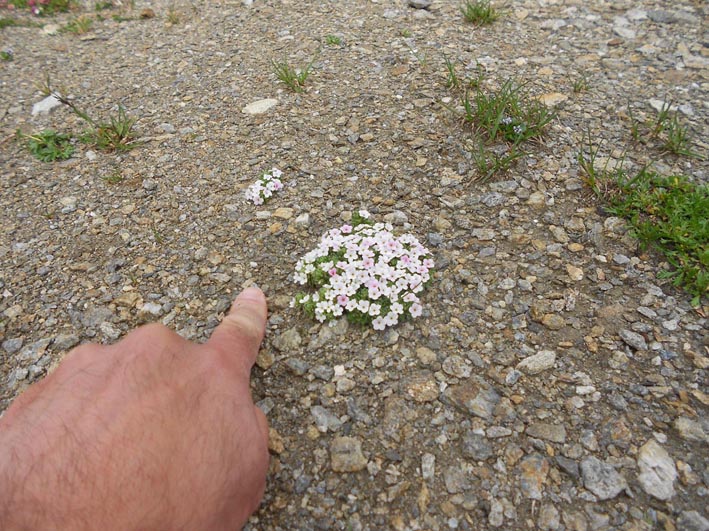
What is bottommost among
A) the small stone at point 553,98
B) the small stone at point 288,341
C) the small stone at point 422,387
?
the small stone at point 288,341

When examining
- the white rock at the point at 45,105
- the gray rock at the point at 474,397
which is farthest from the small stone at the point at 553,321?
the white rock at the point at 45,105

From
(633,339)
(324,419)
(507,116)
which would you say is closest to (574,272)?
(633,339)

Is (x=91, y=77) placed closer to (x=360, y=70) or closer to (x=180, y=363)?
(x=360, y=70)

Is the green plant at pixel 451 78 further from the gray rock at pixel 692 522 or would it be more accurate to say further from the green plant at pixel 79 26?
the green plant at pixel 79 26

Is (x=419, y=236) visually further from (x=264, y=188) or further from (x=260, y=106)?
(x=260, y=106)

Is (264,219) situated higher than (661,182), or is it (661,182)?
(661,182)

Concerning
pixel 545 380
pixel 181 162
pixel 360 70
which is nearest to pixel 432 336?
pixel 545 380
